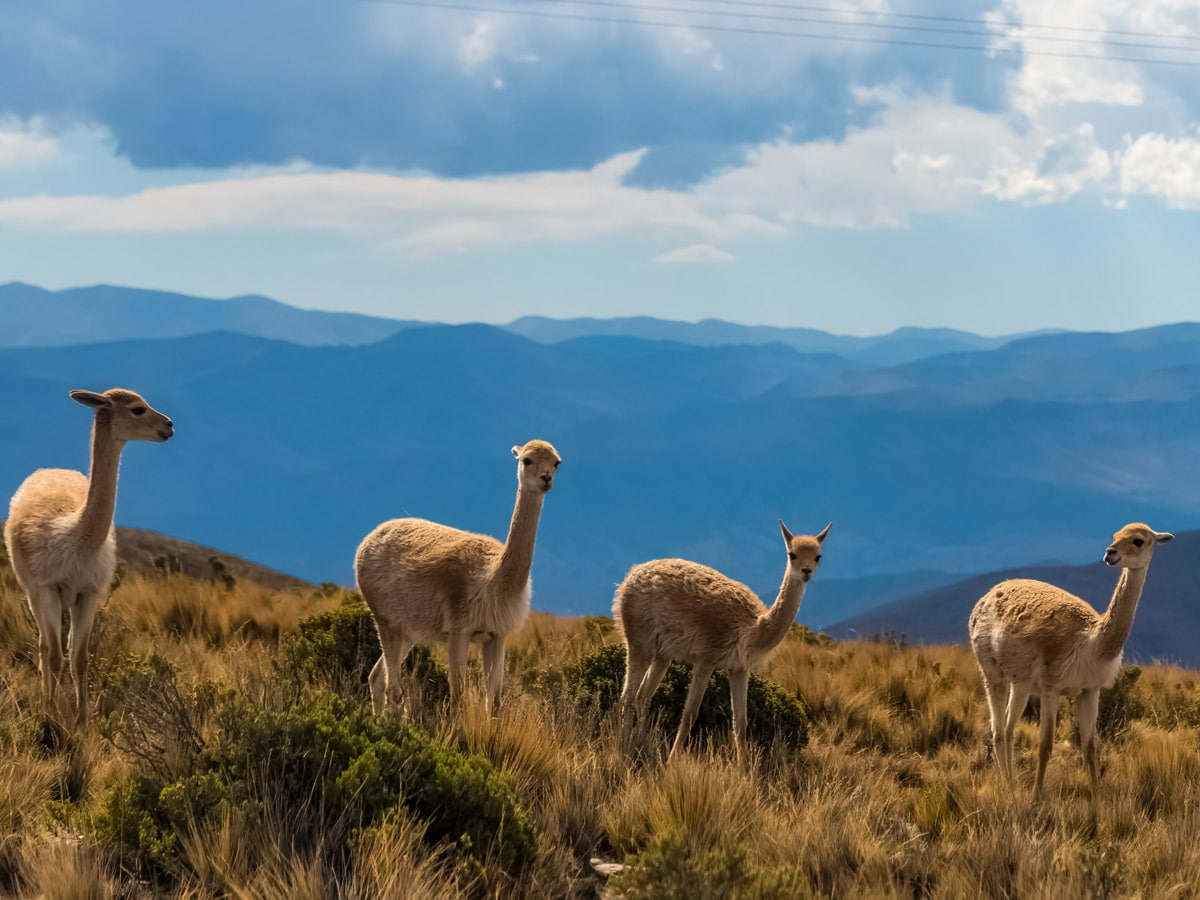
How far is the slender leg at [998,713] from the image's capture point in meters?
8.59

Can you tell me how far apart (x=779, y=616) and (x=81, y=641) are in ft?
15.7

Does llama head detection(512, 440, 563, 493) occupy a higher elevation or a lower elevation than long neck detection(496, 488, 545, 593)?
higher

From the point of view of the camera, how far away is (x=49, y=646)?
8125 mm

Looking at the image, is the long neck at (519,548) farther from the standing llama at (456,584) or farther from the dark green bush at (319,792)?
the dark green bush at (319,792)

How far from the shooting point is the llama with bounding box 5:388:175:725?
8078 millimetres

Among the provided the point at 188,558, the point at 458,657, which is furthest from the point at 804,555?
the point at 188,558

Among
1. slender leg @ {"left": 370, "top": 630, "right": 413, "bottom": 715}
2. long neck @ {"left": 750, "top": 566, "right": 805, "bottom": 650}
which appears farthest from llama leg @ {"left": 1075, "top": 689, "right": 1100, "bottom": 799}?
slender leg @ {"left": 370, "top": 630, "right": 413, "bottom": 715}

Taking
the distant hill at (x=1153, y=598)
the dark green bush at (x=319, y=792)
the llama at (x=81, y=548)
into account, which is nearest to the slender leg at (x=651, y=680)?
the dark green bush at (x=319, y=792)

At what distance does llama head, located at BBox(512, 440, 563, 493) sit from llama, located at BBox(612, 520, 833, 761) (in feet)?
3.64

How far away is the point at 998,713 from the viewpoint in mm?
8859

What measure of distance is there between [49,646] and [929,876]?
589 centimetres

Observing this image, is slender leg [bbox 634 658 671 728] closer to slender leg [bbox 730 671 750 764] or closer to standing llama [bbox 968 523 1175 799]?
slender leg [bbox 730 671 750 764]

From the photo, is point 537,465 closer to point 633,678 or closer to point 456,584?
point 456,584

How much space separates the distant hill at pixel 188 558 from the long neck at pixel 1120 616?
684 inches
